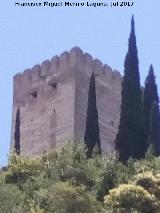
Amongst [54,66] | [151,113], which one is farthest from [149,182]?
[54,66]

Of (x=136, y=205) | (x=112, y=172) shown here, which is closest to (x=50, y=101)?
(x=112, y=172)

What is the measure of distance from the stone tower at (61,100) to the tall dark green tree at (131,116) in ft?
18.6

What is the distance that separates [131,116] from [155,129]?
1008 millimetres

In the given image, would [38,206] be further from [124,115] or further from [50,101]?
[50,101]

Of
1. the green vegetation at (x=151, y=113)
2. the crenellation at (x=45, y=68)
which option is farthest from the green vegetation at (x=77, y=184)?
the crenellation at (x=45, y=68)

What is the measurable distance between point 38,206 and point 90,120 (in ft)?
49.0

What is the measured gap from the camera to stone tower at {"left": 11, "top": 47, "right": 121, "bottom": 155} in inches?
1727

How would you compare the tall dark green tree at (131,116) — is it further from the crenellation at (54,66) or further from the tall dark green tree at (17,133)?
the tall dark green tree at (17,133)

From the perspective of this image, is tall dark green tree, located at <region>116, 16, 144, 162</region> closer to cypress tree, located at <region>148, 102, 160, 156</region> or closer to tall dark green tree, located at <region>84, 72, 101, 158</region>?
cypress tree, located at <region>148, 102, 160, 156</region>

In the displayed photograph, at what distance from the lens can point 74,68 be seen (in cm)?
4512

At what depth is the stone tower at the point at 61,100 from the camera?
43.9 metres

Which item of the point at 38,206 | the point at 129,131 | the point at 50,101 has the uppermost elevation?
the point at 50,101

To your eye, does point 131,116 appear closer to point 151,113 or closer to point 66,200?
point 151,113

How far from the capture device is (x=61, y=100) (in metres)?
44.9
